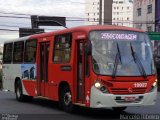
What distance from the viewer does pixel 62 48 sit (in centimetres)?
1631

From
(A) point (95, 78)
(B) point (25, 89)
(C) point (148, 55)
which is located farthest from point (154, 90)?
(B) point (25, 89)

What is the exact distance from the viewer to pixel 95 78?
547 inches

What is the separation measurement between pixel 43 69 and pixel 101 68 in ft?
15.0

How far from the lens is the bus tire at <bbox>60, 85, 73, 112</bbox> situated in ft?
51.1

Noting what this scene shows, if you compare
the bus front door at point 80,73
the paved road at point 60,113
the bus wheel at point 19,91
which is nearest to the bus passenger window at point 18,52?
the bus wheel at point 19,91

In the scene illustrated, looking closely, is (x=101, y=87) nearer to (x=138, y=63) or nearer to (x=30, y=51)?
(x=138, y=63)

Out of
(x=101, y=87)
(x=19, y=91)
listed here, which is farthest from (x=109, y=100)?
(x=19, y=91)

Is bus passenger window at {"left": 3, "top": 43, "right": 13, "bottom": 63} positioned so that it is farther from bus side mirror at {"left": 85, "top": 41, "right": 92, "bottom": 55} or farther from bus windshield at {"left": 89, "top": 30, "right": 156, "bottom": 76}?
bus side mirror at {"left": 85, "top": 41, "right": 92, "bottom": 55}

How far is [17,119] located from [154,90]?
4.31m

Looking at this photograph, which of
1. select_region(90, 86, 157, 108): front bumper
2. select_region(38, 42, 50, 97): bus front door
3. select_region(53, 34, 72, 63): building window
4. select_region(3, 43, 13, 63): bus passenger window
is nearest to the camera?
select_region(90, 86, 157, 108): front bumper

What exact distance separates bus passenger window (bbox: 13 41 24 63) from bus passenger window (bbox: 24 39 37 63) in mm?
558

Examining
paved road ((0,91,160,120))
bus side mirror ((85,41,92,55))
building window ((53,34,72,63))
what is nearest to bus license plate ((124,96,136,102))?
→ paved road ((0,91,160,120))

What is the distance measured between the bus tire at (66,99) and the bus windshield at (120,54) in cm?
204

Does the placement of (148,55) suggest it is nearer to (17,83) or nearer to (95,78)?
(95,78)
